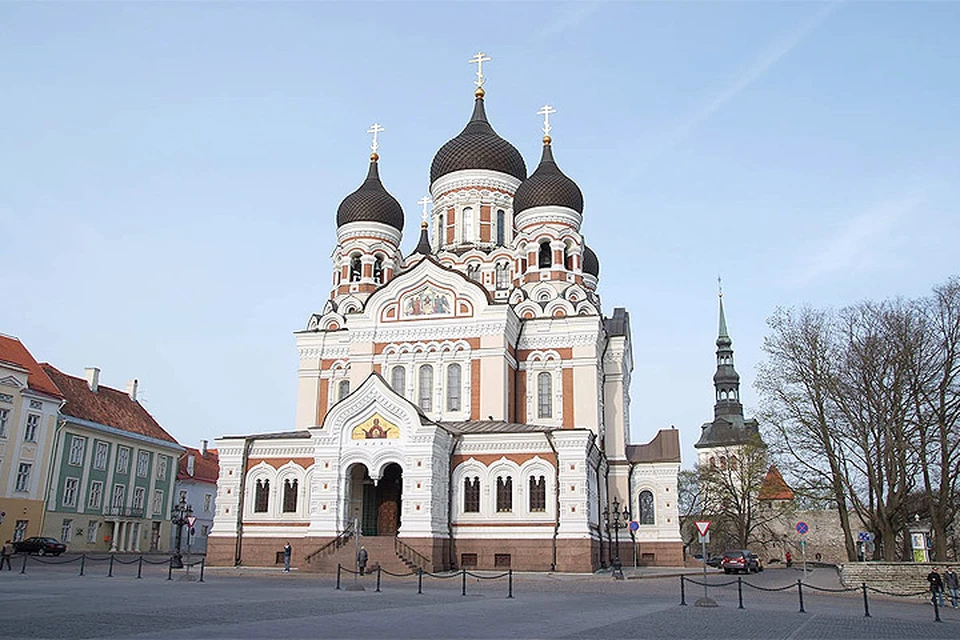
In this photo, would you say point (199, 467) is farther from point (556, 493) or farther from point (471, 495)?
point (556, 493)

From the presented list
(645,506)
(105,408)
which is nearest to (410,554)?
(645,506)

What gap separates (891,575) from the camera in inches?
1073

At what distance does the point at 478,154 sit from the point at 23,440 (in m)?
26.4

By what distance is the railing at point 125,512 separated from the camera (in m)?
47.1

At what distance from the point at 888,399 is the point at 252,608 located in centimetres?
2382

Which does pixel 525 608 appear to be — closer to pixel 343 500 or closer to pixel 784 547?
pixel 343 500

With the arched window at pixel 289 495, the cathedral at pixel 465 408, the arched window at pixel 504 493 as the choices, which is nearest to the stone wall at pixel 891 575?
the cathedral at pixel 465 408

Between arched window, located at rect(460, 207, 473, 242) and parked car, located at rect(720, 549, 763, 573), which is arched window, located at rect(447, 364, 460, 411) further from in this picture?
parked car, located at rect(720, 549, 763, 573)

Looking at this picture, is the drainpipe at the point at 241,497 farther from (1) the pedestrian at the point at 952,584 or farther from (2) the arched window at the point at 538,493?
(1) the pedestrian at the point at 952,584

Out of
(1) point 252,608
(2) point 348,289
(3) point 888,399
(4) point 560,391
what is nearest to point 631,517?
(4) point 560,391

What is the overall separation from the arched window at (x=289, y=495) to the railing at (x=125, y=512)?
17.4 m

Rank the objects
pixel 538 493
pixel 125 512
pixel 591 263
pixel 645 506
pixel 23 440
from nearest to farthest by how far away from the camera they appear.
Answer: pixel 538 493
pixel 645 506
pixel 23 440
pixel 125 512
pixel 591 263

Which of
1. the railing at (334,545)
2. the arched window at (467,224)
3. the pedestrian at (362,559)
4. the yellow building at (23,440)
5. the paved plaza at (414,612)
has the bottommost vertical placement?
the paved plaza at (414,612)

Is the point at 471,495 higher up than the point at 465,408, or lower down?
lower down
